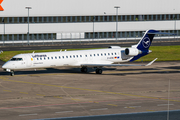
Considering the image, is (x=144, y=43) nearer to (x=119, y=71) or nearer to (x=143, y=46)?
(x=143, y=46)

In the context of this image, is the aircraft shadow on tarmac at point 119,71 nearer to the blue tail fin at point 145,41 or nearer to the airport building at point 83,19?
the blue tail fin at point 145,41

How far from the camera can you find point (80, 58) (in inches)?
1913

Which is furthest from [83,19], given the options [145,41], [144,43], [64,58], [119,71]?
[64,58]

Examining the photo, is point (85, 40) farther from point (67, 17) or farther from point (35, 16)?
point (35, 16)

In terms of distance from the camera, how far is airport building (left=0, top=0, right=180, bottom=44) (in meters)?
98.6

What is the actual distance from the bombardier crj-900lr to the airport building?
4819 centimetres

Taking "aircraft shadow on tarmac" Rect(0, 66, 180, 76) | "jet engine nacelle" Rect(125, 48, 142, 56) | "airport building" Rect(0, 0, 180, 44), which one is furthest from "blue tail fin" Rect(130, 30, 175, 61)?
"airport building" Rect(0, 0, 180, 44)

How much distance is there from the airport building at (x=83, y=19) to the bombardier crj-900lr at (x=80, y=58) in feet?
158

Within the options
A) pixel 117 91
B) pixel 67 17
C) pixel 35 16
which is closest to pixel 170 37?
pixel 67 17

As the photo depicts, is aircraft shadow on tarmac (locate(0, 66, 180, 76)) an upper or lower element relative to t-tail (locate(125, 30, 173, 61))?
lower

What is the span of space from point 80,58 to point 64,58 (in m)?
2.41

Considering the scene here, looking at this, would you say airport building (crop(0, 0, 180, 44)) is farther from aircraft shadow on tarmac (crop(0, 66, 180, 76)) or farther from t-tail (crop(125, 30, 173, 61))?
t-tail (crop(125, 30, 173, 61))
